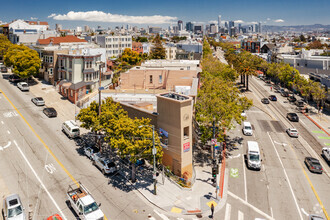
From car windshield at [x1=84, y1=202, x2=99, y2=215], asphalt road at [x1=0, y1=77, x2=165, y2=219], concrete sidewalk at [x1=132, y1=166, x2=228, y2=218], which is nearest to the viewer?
car windshield at [x1=84, y1=202, x2=99, y2=215]

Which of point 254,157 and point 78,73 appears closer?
point 254,157

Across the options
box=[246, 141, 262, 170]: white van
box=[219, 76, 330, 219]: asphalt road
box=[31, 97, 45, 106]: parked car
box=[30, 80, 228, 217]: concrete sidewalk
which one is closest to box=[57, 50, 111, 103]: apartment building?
box=[31, 97, 45, 106]: parked car

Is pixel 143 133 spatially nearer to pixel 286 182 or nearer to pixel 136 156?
pixel 136 156

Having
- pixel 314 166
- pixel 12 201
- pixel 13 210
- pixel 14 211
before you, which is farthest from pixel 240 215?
pixel 12 201

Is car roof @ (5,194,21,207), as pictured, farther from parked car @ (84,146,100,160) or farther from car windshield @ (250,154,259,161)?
car windshield @ (250,154,259,161)

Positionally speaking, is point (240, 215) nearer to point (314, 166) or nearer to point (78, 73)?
point (314, 166)

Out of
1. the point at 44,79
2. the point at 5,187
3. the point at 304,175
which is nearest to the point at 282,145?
the point at 304,175
